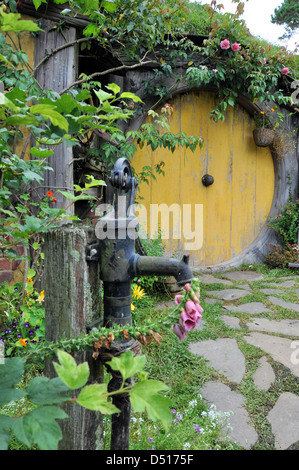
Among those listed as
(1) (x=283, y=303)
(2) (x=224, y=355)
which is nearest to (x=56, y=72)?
(2) (x=224, y=355)

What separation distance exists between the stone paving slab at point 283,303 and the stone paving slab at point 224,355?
0.92m

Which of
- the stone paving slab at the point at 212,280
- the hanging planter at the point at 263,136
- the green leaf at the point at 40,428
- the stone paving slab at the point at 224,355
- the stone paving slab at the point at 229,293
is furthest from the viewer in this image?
the hanging planter at the point at 263,136

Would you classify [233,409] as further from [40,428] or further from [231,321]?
[40,428]

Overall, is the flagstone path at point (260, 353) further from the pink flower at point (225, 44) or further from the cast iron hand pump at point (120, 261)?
the pink flower at point (225, 44)

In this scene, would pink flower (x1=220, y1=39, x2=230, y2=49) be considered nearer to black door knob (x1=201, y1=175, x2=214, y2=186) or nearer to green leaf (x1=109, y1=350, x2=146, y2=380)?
black door knob (x1=201, y1=175, x2=214, y2=186)

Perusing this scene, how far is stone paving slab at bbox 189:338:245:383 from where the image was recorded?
6.24 ft

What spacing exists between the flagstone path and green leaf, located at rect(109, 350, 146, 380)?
99 centimetres

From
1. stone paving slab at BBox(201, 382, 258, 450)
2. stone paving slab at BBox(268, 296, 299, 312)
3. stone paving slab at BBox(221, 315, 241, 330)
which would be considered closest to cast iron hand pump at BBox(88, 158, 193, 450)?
stone paving slab at BBox(201, 382, 258, 450)

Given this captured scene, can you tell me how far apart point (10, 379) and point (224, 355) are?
5.46 ft

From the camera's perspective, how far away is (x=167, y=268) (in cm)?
91

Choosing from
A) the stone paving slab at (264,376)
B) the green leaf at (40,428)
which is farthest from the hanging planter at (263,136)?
the green leaf at (40,428)

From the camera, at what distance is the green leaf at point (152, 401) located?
583 millimetres
